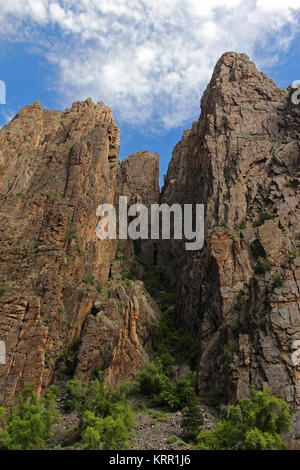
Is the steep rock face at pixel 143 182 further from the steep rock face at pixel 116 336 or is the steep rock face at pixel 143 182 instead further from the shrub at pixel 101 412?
the shrub at pixel 101 412

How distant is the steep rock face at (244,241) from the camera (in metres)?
40.4

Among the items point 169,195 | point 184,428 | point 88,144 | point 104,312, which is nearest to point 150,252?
point 169,195

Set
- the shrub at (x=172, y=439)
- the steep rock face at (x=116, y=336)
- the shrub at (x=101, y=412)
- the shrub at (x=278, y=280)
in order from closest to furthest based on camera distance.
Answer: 1. the shrub at (x=101, y=412)
2. the shrub at (x=172, y=439)
3. the shrub at (x=278, y=280)
4. the steep rock face at (x=116, y=336)

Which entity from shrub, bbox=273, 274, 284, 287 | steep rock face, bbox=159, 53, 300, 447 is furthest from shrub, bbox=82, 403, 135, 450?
shrub, bbox=273, 274, 284, 287

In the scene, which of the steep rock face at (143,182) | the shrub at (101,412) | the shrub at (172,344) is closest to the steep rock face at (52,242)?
the shrub at (172,344)

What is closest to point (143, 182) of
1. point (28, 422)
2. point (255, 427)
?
point (28, 422)

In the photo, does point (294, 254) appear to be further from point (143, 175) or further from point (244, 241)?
point (143, 175)

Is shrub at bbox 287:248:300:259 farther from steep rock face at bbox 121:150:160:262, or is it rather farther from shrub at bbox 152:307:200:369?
steep rock face at bbox 121:150:160:262
